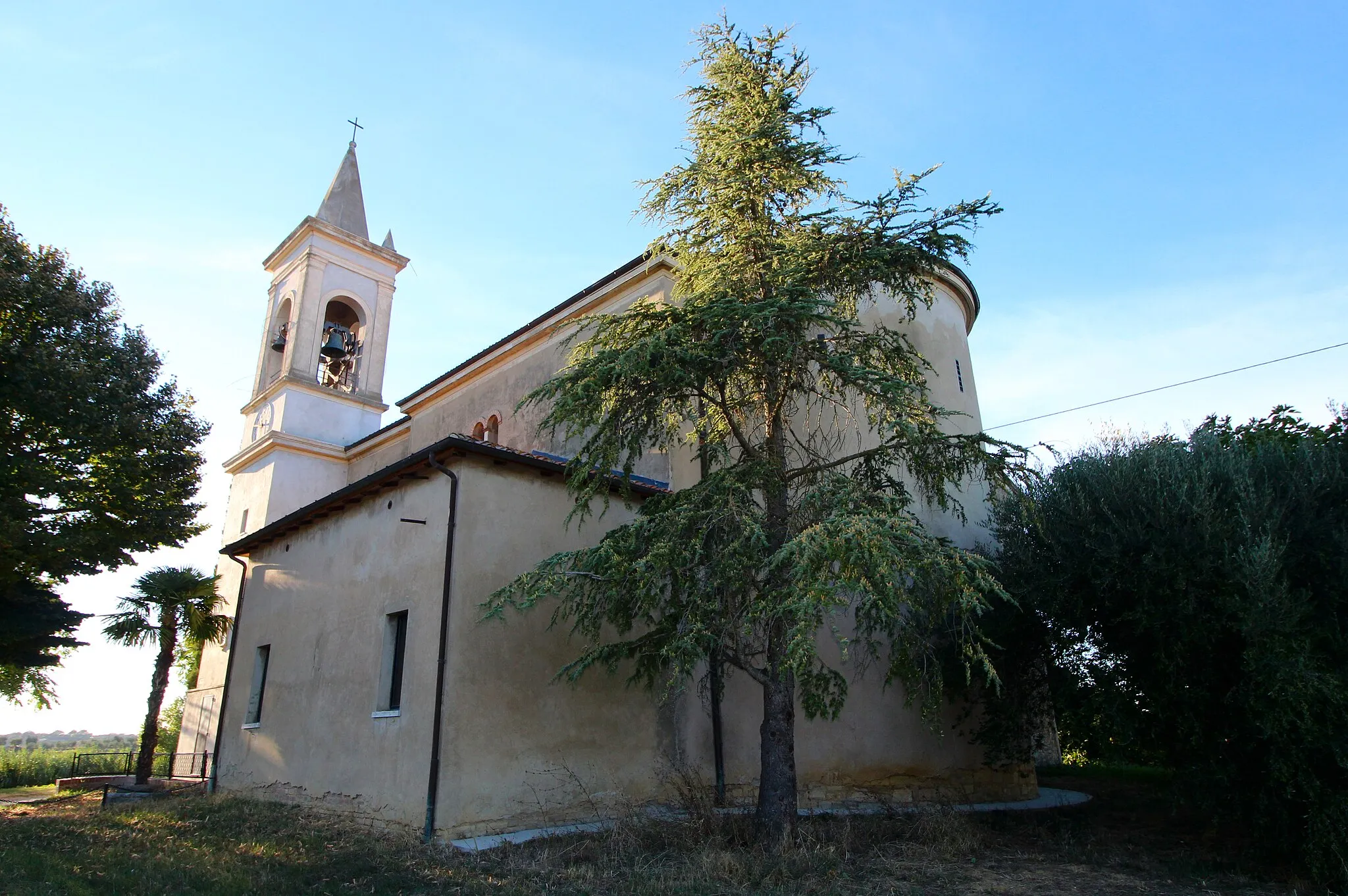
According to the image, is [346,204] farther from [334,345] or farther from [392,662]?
[392,662]

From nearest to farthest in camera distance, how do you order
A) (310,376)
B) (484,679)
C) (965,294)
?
(484,679)
(965,294)
(310,376)

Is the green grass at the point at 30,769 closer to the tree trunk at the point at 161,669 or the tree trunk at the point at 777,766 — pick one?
the tree trunk at the point at 161,669

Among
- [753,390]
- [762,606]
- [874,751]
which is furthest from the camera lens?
[874,751]

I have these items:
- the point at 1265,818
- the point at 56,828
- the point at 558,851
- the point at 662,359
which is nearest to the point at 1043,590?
the point at 1265,818

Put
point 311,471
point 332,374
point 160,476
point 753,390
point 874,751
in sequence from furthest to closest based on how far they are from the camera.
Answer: point 332,374, point 311,471, point 160,476, point 874,751, point 753,390

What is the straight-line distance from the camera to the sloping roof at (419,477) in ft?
35.8

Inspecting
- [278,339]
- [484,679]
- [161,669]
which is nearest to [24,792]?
[161,669]

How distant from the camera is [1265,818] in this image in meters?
8.89

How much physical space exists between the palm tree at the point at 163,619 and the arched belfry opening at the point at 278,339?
662 centimetres

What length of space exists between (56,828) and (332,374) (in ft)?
49.5

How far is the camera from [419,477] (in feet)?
38.0

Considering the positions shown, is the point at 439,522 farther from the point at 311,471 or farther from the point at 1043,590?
the point at 311,471

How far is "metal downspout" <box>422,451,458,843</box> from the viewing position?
9.40m

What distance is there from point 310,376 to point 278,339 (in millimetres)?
1944
